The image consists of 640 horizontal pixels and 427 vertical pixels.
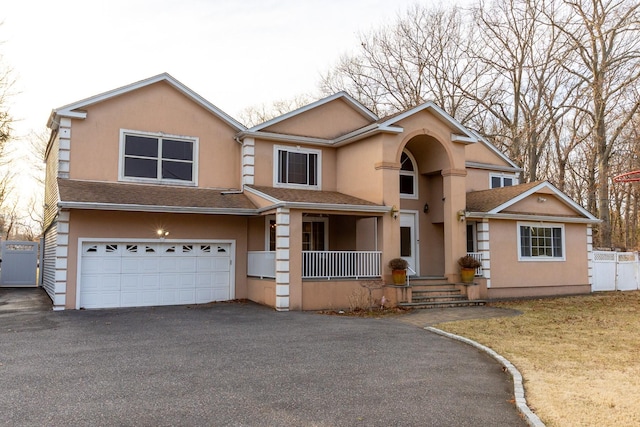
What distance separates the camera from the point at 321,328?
10.5 m

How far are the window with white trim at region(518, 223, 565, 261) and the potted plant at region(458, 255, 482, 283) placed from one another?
2.73m

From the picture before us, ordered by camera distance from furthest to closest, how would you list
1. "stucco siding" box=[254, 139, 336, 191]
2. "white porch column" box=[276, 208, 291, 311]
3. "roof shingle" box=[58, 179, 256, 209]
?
"stucco siding" box=[254, 139, 336, 191] < "white porch column" box=[276, 208, 291, 311] < "roof shingle" box=[58, 179, 256, 209]

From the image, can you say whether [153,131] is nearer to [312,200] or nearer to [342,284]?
[312,200]

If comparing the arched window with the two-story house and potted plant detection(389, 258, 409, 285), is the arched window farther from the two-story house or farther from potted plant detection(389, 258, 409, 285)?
potted plant detection(389, 258, 409, 285)

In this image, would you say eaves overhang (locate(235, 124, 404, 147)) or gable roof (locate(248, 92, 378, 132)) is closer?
eaves overhang (locate(235, 124, 404, 147))

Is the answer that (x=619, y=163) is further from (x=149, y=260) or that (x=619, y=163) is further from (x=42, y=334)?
(x=42, y=334)

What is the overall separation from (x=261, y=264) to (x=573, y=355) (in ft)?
29.3

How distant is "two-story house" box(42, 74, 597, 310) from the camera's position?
13.5 metres

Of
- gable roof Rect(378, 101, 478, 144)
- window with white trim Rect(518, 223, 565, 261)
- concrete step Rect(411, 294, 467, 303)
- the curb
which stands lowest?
the curb

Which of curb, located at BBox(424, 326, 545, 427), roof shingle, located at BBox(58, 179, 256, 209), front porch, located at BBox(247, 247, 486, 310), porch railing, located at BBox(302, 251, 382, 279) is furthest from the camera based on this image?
porch railing, located at BBox(302, 251, 382, 279)

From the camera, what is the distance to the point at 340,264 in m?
14.2

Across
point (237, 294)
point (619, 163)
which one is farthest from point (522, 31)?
point (237, 294)

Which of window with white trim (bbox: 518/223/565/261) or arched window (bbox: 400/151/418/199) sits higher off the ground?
arched window (bbox: 400/151/418/199)

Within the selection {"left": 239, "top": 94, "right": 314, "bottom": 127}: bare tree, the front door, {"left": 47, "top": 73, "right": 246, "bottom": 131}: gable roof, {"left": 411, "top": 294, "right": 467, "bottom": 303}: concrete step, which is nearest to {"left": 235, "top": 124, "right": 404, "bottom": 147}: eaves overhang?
{"left": 47, "top": 73, "right": 246, "bottom": 131}: gable roof
